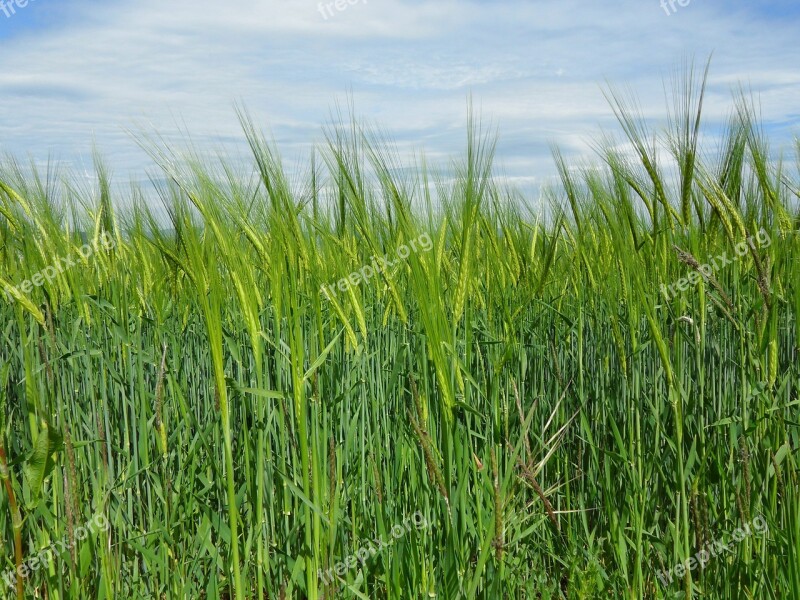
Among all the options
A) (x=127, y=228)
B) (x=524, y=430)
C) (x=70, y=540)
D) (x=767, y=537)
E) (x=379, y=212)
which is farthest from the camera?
(x=127, y=228)

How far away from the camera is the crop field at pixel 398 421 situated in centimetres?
145

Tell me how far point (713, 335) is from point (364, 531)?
1348mm

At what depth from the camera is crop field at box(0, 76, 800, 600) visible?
1.45m

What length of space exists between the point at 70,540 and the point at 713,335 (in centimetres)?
198

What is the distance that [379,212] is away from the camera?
1.92 meters

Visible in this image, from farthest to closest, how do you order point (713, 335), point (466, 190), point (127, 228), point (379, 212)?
point (127, 228)
point (713, 335)
point (379, 212)
point (466, 190)

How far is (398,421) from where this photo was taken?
1.80 metres

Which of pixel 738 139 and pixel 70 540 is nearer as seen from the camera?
pixel 70 540

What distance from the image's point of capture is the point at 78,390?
221 centimetres

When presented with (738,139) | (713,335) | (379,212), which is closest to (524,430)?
(379,212)

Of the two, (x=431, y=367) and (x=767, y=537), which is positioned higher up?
(x=431, y=367)

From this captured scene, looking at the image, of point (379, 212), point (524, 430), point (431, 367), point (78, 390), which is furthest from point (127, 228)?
point (524, 430)

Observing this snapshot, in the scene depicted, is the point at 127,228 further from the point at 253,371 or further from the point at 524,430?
the point at 524,430

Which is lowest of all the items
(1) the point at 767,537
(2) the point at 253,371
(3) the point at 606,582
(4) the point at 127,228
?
(3) the point at 606,582
